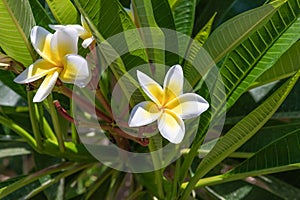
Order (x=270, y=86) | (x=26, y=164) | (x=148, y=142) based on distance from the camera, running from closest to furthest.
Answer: (x=148, y=142) → (x=270, y=86) → (x=26, y=164)

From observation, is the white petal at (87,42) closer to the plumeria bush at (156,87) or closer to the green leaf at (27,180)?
the plumeria bush at (156,87)

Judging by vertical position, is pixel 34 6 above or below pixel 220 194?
above

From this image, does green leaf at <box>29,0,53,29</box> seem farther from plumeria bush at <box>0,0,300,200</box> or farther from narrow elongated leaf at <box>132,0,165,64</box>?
narrow elongated leaf at <box>132,0,165,64</box>

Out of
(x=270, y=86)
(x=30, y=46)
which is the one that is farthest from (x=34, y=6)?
(x=270, y=86)

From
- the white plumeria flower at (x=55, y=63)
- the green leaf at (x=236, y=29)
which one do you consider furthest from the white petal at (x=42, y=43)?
the green leaf at (x=236, y=29)

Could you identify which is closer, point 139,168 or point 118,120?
point 118,120

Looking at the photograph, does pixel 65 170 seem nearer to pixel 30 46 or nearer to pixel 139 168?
pixel 139 168
